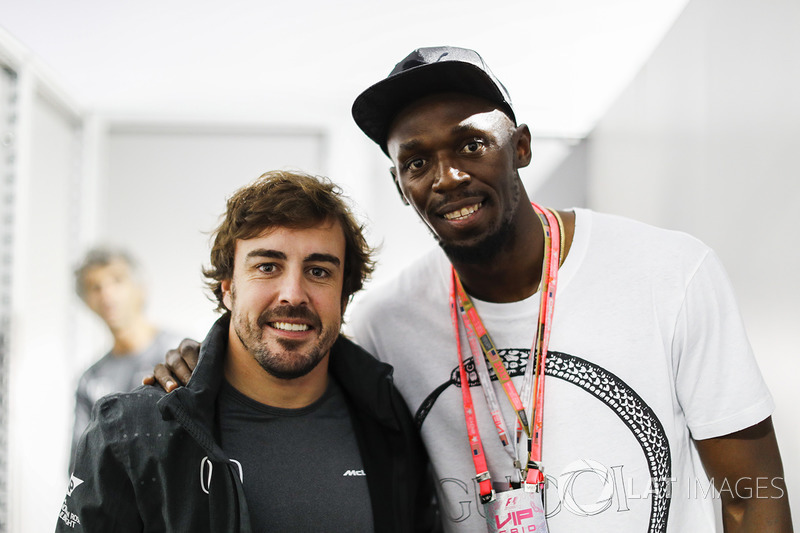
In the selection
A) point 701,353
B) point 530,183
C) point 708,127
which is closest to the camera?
point 701,353

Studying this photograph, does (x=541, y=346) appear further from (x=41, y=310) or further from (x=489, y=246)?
(x=41, y=310)

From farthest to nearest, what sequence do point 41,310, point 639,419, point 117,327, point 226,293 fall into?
point 41,310 → point 117,327 → point 226,293 → point 639,419

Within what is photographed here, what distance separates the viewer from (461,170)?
1560 millimetres

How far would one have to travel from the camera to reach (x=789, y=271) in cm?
175

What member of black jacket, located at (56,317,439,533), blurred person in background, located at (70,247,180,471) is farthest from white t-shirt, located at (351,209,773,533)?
blurred person in background, located at (70,247,180,471)

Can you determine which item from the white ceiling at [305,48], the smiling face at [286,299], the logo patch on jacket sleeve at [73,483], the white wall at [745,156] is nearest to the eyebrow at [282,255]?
the smiling face at [286,299]

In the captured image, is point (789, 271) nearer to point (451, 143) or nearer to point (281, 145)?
point (451, 143)

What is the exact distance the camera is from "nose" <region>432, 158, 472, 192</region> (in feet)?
5.05

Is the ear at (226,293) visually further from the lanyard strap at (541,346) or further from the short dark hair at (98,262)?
the short dark hair at (98,262)

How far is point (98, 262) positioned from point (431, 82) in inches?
124

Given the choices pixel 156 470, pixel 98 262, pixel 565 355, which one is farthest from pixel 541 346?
pixel 98 262

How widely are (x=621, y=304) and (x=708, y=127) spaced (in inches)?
47.4

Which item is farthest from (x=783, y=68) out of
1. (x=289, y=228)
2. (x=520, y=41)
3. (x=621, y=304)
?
(x=520, y=41)

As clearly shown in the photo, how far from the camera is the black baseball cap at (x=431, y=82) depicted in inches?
61.5
